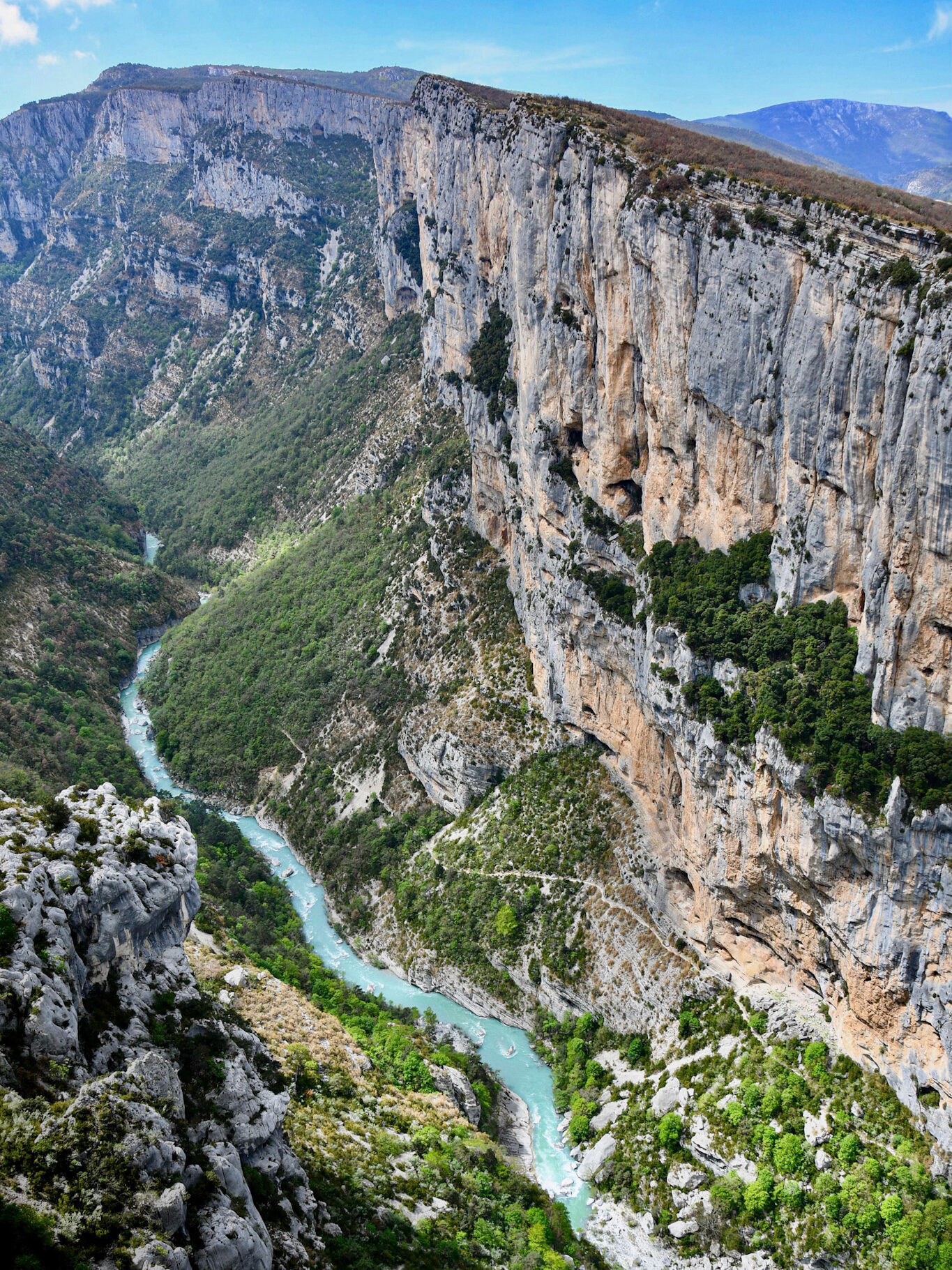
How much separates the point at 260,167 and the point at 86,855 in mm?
191475

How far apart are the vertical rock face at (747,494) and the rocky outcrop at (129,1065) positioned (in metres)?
27.7

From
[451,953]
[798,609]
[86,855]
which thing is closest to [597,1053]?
[451,953]

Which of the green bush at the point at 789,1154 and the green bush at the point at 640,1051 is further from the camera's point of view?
the green bush at the point at 640,1051

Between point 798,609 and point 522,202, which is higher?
point 522,202

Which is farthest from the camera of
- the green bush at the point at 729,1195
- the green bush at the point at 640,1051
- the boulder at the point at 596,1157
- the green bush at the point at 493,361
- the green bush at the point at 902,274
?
the green bush at the point at 493,361

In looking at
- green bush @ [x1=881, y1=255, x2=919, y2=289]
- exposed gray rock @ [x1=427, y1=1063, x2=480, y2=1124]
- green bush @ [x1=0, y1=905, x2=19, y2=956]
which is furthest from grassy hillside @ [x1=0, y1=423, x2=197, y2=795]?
green bush @ [x1=881, y1=255, x2=919, y2=289]

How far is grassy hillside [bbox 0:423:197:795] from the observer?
8919 cm

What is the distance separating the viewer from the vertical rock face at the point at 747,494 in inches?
1732

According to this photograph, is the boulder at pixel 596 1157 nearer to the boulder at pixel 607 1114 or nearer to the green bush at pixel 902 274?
the boulder at pixel 607 1114

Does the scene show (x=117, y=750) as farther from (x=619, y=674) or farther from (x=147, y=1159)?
(x=147, y=1159)

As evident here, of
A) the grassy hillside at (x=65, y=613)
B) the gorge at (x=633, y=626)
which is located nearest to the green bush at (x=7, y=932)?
the gorge at (x=633, y=626)

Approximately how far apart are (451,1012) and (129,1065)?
46551 mm

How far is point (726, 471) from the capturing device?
2218 inches

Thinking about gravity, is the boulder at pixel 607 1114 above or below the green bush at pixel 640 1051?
below
